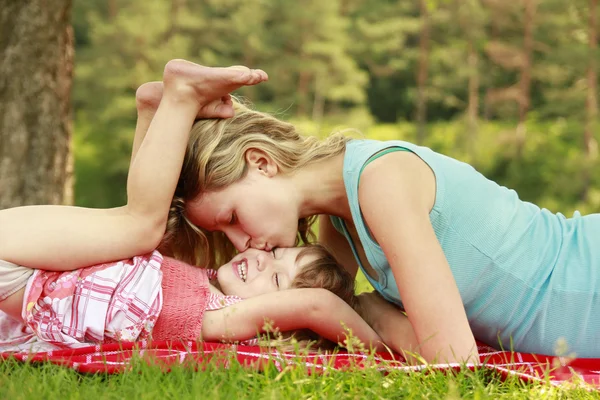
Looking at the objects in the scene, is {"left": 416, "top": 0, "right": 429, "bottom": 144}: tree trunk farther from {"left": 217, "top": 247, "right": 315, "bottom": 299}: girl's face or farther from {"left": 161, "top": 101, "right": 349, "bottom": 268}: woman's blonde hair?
{"left": 217, "top": 247, "right": 315, "bottom": 299}: girl's face

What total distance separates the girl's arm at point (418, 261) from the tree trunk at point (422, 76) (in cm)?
1634

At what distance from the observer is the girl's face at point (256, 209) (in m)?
2.75

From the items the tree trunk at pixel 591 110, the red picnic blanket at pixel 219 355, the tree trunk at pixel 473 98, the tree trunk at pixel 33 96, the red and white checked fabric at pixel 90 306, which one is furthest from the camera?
the tree trunk at pixel 473 98

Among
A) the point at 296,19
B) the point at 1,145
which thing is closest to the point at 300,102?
the point at 296,19

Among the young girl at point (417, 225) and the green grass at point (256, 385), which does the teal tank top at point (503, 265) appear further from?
the green grass at point (256, 385)

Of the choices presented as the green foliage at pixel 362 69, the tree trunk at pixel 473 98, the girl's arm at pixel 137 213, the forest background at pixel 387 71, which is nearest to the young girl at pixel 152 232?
the girl's arm at pixel 137 213

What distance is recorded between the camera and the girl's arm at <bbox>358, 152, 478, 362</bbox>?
7.50 ft

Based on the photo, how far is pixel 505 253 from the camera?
2631 millimetres

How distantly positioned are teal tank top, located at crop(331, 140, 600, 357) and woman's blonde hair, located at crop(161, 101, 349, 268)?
0.24 meters

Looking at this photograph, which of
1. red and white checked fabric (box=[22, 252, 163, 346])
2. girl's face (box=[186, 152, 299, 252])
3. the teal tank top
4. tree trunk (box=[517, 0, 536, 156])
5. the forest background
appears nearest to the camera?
red and white checked fabric (box=[22, 252, 163, 346])

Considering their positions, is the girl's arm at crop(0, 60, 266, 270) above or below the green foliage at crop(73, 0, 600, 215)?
below

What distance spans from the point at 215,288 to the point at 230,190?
0.41 meters

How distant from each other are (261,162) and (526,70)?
16.2m

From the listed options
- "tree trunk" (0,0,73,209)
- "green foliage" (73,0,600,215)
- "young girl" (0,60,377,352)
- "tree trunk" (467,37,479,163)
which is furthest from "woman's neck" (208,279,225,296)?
"tree trunk" (467,37,479,163)
